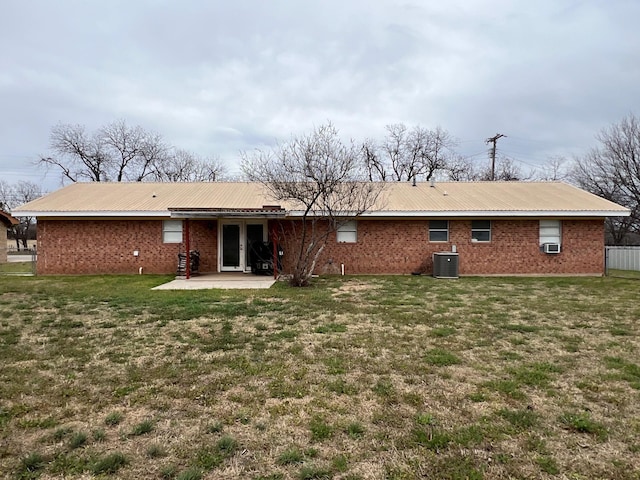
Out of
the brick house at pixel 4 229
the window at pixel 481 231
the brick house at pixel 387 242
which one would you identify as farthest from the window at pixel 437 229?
the brick house at pixel 4 229

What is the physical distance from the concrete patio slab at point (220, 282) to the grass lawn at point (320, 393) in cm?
354

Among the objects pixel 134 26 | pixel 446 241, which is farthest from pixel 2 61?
pixel 446 241

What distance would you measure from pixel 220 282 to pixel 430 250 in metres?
7.52

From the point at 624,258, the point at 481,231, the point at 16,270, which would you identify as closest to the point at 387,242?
the point at 481,231

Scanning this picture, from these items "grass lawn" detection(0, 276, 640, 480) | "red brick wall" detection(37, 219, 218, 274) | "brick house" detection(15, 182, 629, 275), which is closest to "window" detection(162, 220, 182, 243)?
"brick house" detection(15, 182, 629, 275)

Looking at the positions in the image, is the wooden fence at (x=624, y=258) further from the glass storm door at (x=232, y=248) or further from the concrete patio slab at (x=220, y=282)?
the glass storm door at (x=232, y=248)

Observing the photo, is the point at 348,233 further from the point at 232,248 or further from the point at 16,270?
the point at 16,270

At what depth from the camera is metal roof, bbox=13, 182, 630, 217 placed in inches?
558

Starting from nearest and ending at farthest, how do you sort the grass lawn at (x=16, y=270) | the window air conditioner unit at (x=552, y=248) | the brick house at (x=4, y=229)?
the window air conditioner unit at (x=552, y=248), the grass lawn at (x=16, y=270), the brick house at (x=4, y=229)

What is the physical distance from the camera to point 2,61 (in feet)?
41.7

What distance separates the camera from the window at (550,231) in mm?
14750

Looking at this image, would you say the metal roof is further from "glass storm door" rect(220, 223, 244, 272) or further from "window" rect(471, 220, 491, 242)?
"glass storm door" rect(220, 223, 244, 272)

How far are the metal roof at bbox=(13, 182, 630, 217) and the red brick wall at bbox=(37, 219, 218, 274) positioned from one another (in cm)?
62

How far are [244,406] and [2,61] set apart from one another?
14.9m
